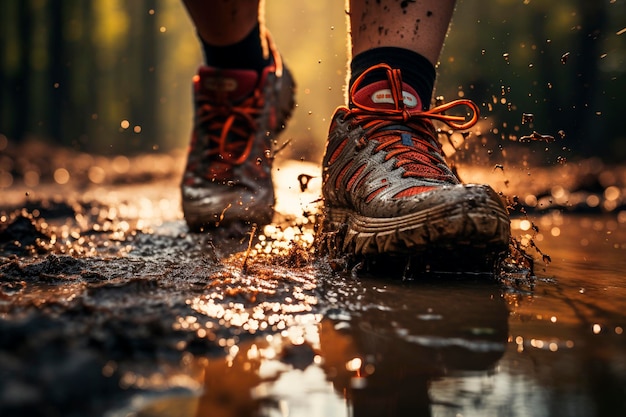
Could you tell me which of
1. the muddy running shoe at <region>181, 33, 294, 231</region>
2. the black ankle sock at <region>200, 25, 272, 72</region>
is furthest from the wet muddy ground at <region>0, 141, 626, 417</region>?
the black ankle sock at <region>200, 25, 272, 72</region>

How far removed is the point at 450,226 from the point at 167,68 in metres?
34.8

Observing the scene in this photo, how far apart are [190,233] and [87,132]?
89.3 feet

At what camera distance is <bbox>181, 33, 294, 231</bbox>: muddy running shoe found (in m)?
2.78

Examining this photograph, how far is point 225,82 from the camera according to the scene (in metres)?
2.91

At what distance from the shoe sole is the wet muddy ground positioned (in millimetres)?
118

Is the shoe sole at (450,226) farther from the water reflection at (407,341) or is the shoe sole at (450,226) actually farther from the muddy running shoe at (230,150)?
the muddy running shoe at (230,150)

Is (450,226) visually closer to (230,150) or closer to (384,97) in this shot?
(384,97)

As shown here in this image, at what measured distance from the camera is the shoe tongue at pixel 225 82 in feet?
9.53

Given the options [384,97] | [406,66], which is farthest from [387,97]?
[406,66]

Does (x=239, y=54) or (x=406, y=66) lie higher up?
(x=239, y=54)

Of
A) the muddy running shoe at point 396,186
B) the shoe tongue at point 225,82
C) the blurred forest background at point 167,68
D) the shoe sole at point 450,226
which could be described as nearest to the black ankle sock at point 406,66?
the muddy running shoe at point 396,186

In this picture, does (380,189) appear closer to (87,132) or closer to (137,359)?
(137,359)

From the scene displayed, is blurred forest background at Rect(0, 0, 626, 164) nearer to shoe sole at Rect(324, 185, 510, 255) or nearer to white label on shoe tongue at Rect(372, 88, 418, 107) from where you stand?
white label on shoe tongue at Rect(372, 88, 418, 107)

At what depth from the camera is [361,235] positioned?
1.84 m
